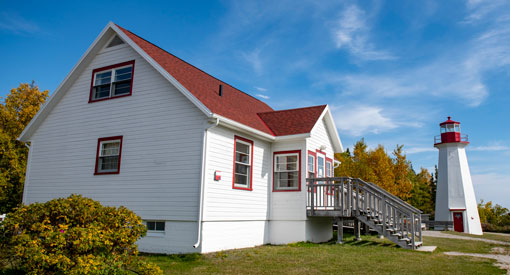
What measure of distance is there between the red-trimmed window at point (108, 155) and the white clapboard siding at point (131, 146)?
Answer: 8.4 inches

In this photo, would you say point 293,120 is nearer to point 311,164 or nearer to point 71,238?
point 311,164

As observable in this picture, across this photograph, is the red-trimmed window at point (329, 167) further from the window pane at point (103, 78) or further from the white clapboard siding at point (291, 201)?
the window pane at point (103, 78)

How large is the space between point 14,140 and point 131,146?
15549 millimetres

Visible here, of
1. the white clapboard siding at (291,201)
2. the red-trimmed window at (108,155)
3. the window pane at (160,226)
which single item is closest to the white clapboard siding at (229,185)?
the white clapboard siding at (291,201)

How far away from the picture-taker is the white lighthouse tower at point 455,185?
30.6m

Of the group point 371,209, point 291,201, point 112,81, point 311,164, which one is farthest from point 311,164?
point 112,81

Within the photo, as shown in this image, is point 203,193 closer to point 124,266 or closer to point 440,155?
point 124,266

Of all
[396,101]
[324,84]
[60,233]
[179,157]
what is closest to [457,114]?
[396,101]

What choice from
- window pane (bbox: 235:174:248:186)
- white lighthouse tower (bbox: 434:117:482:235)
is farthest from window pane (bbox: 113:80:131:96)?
white lighthouse tower (bbox: 434:117:482:235)

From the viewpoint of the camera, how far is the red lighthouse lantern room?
31.6 m

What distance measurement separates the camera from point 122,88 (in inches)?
541

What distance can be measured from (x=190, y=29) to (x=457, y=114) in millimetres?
26435

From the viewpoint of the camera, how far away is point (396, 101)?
68.3ft

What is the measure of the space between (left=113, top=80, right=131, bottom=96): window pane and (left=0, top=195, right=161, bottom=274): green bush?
7.32 metres
